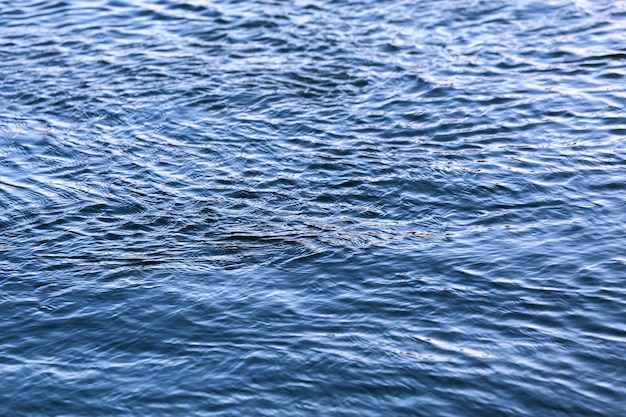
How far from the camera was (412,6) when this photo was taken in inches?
839

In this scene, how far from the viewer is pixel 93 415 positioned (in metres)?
10.2

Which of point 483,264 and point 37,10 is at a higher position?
point 37,10

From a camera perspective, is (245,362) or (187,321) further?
(187,321)

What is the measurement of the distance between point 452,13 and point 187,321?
11.5 meters

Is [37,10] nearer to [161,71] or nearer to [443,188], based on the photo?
[161,71]

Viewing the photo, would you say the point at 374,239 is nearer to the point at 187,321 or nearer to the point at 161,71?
the point at 187,321

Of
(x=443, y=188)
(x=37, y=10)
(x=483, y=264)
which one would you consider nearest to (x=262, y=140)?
(x=443, y=188)

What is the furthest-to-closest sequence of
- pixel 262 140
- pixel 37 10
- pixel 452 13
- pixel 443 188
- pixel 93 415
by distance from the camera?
pixel 37 10 → pixel 452 13 → pixel 262 140 → pixel 443 188 → pixel 93 415

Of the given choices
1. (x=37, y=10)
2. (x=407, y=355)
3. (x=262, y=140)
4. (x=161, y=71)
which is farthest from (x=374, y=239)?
(x=37, y=10)

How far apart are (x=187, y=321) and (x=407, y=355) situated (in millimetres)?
2559

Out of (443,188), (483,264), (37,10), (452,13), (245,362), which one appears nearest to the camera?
(245,362)

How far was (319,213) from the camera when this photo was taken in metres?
13.8

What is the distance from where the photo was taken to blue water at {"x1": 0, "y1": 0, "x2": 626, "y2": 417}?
35.0ft

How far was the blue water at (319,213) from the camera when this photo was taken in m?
10.7
